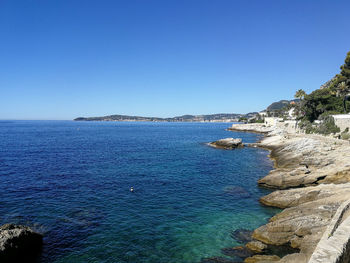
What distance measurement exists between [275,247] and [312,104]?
249 ft

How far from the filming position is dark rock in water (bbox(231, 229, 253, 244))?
17109 mm

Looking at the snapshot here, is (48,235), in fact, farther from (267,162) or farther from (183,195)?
(267,162)

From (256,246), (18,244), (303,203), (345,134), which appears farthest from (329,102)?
(18,244)

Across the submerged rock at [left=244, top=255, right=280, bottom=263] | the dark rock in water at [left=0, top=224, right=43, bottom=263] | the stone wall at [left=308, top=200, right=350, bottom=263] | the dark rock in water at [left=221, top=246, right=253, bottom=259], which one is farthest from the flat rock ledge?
the dark rock in water at [left=0, top=224, right=43, bottom=263]

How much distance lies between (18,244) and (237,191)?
73.3 ft

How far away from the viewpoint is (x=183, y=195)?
27.0m

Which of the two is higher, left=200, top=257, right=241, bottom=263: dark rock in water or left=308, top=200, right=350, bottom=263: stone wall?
left=308, top=200, right=350, bottom=263: stone wall

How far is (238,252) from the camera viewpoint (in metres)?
15.5

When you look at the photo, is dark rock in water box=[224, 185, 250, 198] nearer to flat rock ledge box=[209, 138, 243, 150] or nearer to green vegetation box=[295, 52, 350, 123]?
flat rock ledge box=[209, 138, 243, 150]

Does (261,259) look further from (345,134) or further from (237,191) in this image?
(345,134)

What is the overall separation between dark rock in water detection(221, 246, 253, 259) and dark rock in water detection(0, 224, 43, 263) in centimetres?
1281

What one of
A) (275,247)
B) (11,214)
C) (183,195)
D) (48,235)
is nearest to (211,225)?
(275,247)

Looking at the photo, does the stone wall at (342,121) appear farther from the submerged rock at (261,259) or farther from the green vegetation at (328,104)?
the submerged rock at (261,259)

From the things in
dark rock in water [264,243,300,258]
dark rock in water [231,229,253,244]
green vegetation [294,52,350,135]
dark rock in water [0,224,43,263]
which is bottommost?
dark rock in water [231,229,253,244]
